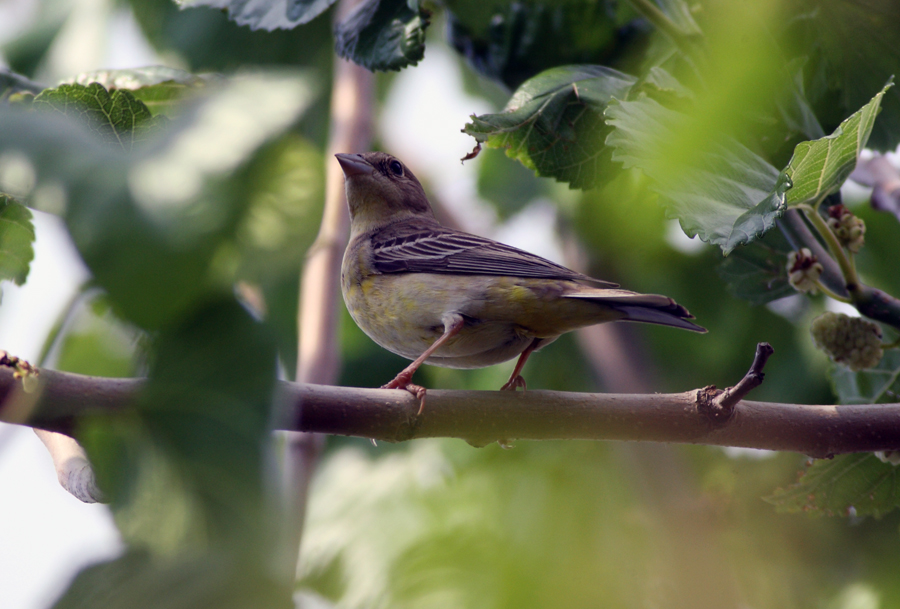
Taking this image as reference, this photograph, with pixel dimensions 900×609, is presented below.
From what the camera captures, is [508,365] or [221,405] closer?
[221,405]

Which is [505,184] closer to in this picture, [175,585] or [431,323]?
[431,323]

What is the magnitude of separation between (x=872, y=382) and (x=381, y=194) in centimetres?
372

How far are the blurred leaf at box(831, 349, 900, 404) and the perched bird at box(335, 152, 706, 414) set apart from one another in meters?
0.76

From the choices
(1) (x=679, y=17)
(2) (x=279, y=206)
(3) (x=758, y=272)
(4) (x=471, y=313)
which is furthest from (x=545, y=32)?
(2) (x=279, y=206)

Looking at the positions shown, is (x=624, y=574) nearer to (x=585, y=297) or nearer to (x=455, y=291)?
(x=585, y=297)

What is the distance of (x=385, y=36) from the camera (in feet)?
11.5

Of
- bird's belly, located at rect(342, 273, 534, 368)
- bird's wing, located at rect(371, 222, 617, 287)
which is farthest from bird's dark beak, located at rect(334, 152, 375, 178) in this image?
bird's belly, located at rect(342, 273, 534, 368)

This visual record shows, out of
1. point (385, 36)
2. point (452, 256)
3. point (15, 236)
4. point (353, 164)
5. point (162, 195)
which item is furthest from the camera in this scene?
point (353, 164)

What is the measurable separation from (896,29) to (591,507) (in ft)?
10.2

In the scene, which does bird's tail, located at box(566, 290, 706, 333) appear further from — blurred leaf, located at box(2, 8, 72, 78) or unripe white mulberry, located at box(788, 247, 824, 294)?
blurred leaf, located at box(2, 8, 72, 78)

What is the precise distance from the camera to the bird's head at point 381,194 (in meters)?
5.90

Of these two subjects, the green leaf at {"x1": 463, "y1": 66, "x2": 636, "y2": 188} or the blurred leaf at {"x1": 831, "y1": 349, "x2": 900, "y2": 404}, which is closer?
the green leaf at {"x1": 463, "y1": 66, "x2": 636, "y2": 188}

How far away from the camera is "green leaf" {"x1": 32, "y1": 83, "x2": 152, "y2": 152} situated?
6.19ft

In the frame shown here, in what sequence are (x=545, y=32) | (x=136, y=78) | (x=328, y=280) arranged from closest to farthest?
Answer: (x=136, y=78), (x=545, y=32), (x=328, y=280)
